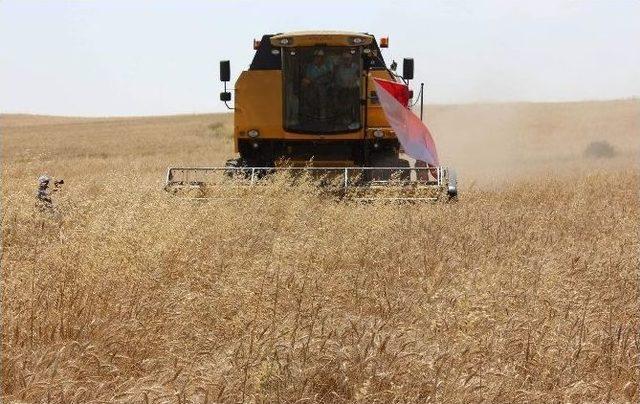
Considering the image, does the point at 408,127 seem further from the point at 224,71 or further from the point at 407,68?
the point at 224,71

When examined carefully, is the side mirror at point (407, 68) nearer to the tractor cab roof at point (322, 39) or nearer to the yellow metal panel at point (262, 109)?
the tractor cab roof at point (322, 39)

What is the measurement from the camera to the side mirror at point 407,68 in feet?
34.1

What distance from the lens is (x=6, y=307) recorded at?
11.3 feet

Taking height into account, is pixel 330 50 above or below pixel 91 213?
above

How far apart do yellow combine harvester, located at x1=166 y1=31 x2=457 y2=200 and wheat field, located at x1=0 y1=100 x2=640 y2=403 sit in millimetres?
3306

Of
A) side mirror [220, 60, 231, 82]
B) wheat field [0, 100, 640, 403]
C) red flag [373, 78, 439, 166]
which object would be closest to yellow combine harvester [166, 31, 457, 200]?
side mirror [220, 60, 231, 82]

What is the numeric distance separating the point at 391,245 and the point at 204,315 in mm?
2170

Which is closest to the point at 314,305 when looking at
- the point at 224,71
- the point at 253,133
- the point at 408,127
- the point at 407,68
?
the point at 408,127

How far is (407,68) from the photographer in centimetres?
1048

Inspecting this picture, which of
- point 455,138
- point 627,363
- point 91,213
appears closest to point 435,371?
point 627,363

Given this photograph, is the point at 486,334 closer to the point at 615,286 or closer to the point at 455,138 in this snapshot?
the point at 615,286

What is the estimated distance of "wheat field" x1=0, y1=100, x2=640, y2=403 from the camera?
2695 mm

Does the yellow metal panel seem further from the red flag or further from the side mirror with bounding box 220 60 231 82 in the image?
the red flag

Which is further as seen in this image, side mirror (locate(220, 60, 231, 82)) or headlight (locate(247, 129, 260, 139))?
headlight (locate(247, 129, 260, 139))
